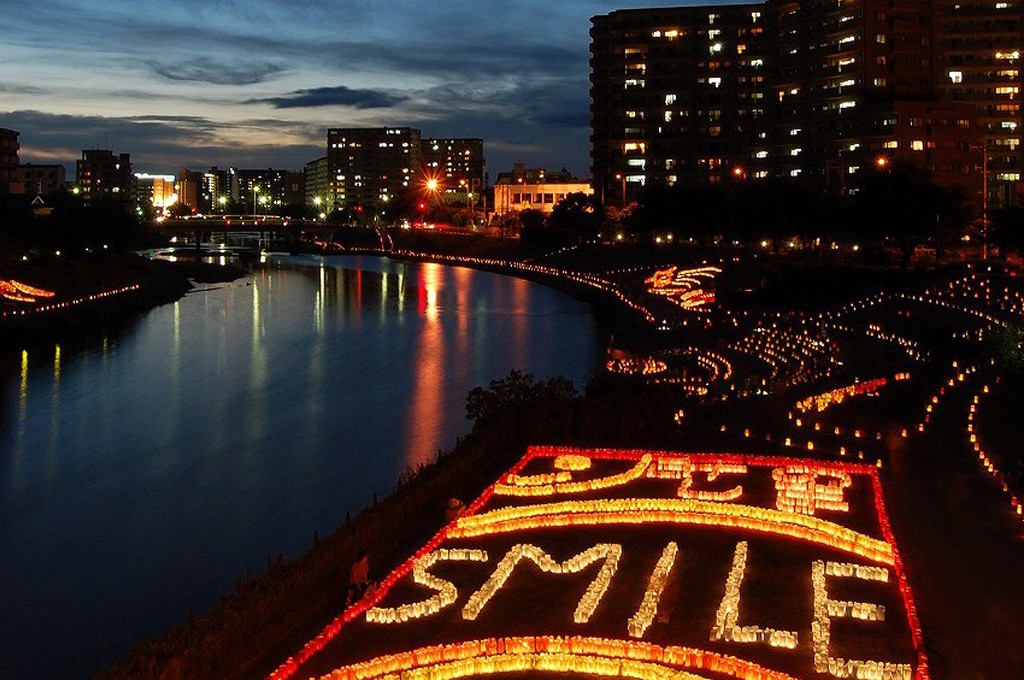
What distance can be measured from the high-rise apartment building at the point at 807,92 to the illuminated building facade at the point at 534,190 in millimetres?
26260

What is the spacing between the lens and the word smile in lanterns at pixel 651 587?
43.6 feet

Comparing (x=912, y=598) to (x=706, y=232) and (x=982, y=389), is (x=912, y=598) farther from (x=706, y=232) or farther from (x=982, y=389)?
(x=706, y=232)

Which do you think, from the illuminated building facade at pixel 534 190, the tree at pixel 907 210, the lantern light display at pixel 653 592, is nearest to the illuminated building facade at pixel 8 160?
the illuminated building facade at pixel 534 190

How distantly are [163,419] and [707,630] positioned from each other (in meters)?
26.4

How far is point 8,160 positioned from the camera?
123438 millimetres

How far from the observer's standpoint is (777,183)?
7719 centimetres

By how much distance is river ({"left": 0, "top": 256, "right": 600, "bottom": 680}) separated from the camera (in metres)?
19.8

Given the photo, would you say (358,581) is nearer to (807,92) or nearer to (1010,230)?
(1010,230)

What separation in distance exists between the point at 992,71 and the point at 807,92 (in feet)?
57.3

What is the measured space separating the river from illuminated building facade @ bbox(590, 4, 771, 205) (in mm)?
50729

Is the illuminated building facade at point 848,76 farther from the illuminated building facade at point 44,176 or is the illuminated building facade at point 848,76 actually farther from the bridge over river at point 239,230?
the illuminated building facade at point 44,176

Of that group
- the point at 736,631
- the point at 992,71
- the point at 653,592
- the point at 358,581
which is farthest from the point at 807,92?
the point at 736,631

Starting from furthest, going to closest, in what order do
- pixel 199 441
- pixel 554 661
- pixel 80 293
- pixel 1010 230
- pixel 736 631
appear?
pixel 80 293 < pixel 1010 230 < pixel 199 441 < pixel 736 631 < pixel 554 661

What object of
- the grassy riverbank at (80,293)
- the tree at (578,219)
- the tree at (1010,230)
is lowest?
the grassy riverbank at (80,293)
